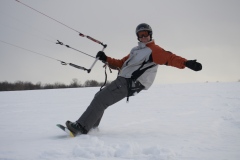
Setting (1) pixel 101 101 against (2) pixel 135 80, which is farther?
(2) pixel 135 80

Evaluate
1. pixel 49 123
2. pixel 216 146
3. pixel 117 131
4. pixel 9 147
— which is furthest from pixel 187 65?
pixel 49 123

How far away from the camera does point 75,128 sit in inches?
166

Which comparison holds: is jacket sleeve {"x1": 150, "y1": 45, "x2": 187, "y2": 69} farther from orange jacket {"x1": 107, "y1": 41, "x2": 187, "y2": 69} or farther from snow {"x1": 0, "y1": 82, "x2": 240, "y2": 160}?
snow {"x1": 0, "y1": 82, "x2": 240, "y2": 160}

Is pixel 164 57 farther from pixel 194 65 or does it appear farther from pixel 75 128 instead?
pixel 75 128

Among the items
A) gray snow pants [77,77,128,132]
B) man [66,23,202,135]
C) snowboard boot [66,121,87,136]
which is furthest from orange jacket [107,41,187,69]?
snowboard boot [66,121,87,136]

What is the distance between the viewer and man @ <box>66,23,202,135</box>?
4402 millimetres

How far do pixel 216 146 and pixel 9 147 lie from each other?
256cm

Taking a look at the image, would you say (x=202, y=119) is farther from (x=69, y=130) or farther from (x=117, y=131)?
(x=69, y=130)

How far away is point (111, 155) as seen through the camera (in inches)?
117

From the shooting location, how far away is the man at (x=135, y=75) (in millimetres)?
4402

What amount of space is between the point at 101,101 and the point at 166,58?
127cm

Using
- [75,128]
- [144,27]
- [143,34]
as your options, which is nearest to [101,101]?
[75,128]

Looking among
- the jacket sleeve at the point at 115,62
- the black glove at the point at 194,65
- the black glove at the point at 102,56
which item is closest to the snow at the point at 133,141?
the black glove at the point at 194,65

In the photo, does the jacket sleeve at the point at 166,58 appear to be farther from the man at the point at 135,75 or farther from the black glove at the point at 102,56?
the black glove at the point at 102,56
